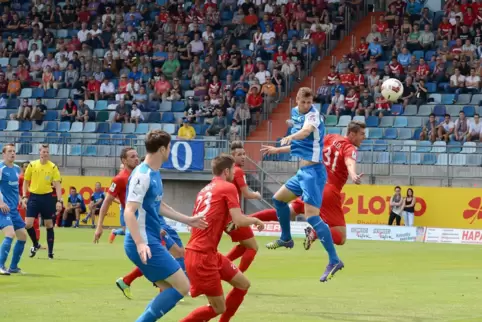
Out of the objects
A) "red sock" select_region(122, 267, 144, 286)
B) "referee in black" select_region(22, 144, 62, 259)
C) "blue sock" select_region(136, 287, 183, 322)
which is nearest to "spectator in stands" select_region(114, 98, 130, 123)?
"referee in black" select_region(22, 144, 62, 259)

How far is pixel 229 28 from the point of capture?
41000 millimetres

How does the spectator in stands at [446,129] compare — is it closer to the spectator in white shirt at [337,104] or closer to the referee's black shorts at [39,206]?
the spectator in white shirt at [337,104]

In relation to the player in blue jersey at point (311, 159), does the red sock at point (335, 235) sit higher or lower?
lower

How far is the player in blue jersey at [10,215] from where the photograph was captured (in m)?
18.7

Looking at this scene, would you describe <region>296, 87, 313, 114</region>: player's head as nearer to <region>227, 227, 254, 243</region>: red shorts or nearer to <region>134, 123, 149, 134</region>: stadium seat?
<region>227, 227, 254, 243</region>: red shorts

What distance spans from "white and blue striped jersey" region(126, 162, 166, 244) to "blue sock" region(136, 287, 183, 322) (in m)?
0.54

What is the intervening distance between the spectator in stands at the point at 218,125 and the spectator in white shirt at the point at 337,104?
3.58 m

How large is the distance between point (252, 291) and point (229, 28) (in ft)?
85.3

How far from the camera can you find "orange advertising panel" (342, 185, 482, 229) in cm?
3080

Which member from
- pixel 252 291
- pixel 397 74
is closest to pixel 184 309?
pixel 252 291

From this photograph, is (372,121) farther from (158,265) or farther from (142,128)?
(158,265)

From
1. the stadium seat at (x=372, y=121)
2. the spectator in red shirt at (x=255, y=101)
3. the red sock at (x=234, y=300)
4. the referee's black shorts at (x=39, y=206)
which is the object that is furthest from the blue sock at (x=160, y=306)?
the spectator in red shirt at (x=255, y=101)

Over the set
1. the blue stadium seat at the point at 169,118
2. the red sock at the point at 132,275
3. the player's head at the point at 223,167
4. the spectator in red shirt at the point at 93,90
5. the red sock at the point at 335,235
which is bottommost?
the red sock at the point at 132,275

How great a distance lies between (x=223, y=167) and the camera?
10.9 metres
